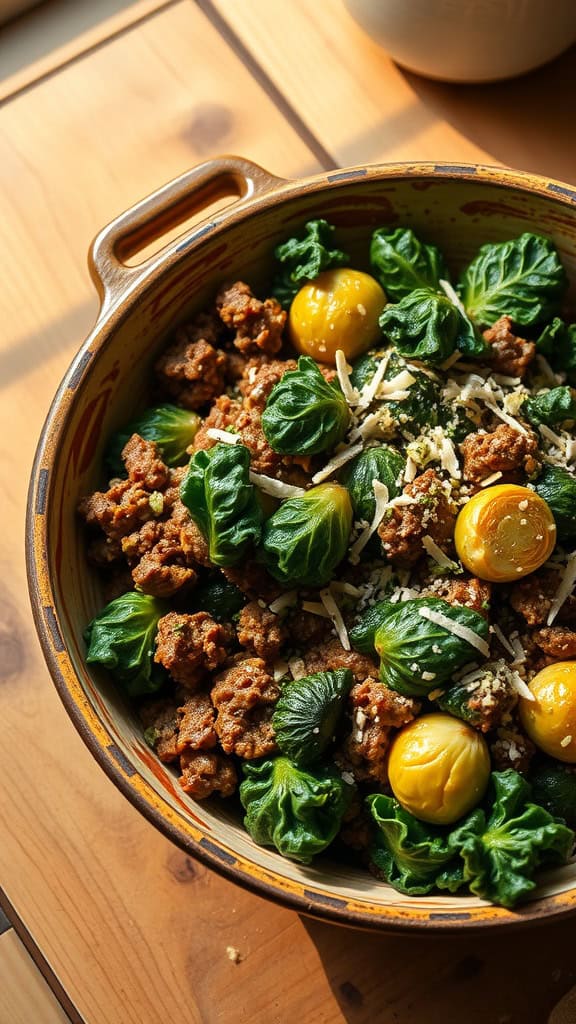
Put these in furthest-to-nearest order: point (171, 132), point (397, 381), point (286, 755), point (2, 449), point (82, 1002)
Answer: point (171, 132) → point (2, 449) → point (82, 1002) → point (397, 381) → point (286, 755)

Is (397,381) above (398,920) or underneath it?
above

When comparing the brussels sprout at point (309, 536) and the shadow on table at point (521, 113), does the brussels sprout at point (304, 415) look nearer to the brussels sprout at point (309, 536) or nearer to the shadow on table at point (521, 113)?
the brussels sprout at point (309, 536)

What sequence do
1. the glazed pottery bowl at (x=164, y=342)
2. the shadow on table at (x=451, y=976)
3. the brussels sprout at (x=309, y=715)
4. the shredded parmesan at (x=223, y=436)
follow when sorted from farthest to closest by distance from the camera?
1. the shadow on table at (x=451, y=976)
2. the shredded parmesan at (x=223, y=436)
3. the brussels sprout at (x=309, y=715)
4. the glazed pottery bowl at (x=164, y=342)

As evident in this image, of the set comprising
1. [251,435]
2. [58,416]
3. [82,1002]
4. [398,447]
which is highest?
[58,416]

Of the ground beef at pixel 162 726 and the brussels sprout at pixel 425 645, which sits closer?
the brussels sprout at pixel 425 645

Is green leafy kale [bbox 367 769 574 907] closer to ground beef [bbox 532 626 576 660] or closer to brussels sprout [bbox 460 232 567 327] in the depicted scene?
ground beef [bbox 532 626 576 660]

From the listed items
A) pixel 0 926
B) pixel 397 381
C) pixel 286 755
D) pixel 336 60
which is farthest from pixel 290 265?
pixel 0 926

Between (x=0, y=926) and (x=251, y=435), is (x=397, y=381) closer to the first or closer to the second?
(x=251, y=435)

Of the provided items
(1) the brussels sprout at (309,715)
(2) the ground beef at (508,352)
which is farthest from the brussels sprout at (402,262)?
(1) the brussels sprout at (309,715)
